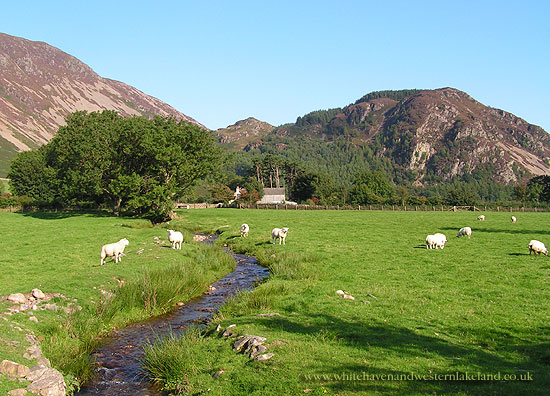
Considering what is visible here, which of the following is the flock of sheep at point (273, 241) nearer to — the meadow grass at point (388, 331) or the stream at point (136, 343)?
the meadow grass at point (388, 331)

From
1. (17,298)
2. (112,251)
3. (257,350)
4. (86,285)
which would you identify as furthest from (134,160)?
(257,350)

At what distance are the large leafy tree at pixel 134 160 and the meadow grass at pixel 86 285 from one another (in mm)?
21595

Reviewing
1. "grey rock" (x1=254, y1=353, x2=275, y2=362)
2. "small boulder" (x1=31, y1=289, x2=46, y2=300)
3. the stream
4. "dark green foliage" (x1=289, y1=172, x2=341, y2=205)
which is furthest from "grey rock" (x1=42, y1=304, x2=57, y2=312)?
"dark green foliage" (x1=289, y1=172, x2=341, y2=205)

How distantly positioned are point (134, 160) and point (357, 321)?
178 ft

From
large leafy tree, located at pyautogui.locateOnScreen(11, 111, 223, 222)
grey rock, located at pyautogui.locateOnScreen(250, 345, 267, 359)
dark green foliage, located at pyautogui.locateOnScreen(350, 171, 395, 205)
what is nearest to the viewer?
grey rock, located at pyautogui.locateOnScreen(250, 345, 267, 359)

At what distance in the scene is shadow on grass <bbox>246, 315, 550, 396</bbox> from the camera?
8477 millimetres

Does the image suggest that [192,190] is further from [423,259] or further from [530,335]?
[530,335]

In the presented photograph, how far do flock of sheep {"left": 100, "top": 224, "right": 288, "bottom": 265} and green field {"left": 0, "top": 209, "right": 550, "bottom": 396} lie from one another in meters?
0.82

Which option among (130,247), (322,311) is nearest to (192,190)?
(130,247)

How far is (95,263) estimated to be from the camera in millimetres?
23812

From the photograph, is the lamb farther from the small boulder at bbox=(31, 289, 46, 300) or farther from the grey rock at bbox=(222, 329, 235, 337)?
the small boulder at bbox=(31, 289, 46, 300)

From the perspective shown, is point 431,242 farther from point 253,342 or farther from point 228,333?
point 253,342

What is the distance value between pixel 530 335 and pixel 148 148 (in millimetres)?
49649

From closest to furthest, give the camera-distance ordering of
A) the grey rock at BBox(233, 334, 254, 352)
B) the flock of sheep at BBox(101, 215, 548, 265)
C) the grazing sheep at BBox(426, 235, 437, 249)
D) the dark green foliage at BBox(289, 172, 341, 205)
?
the grey rock at BBox(233, 334, 254, 352) → the flock of sheep at BBox(101, 215, 548, 265) → the grazing sheep at BBox(426, 235, 437, 249) → the dark green foliage at BBox(289, 172, 341, 205)
